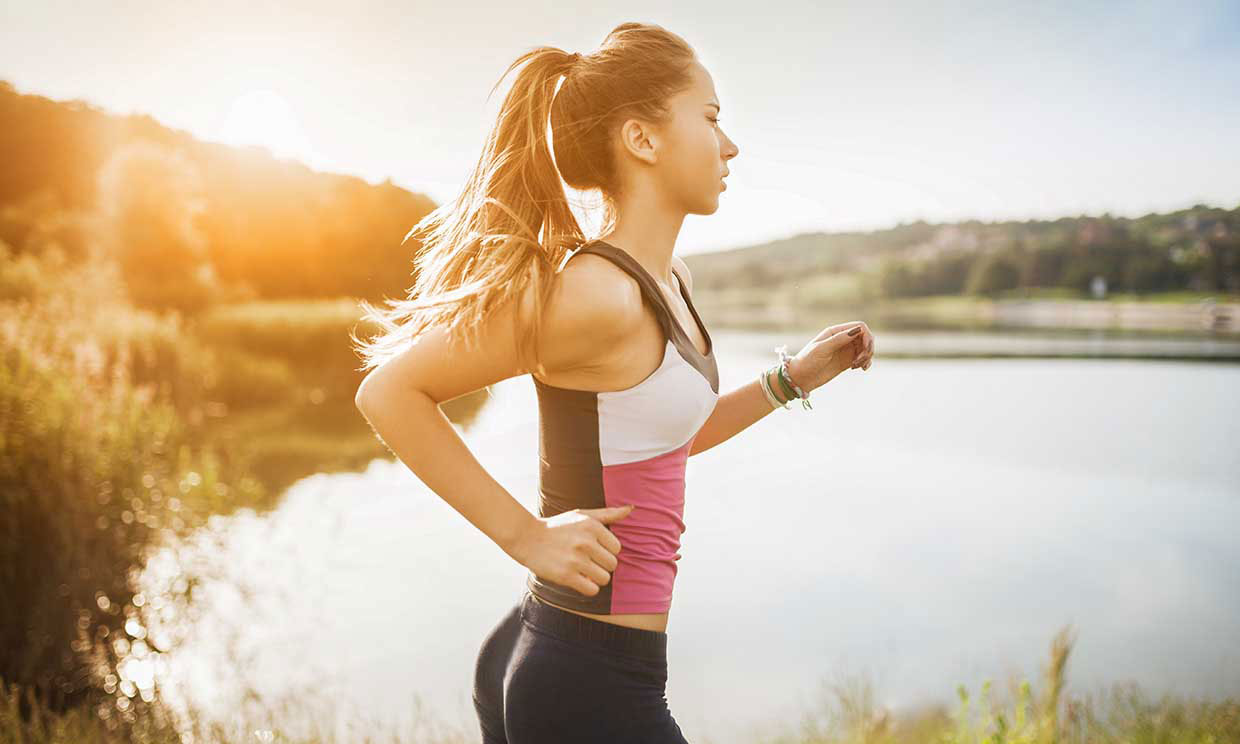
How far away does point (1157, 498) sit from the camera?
14297 millimetres

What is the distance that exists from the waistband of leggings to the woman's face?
60cm

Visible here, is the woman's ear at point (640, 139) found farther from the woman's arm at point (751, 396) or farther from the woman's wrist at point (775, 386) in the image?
the woman's wrist at point (775, 386)

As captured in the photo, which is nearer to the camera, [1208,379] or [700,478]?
[700,478]

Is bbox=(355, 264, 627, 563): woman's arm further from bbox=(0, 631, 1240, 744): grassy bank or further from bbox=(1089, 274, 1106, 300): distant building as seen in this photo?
bbox=(1089, 274, 1106, 300): distant building

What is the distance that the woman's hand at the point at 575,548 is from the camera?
44.4 inches

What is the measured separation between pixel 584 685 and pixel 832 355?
710 mm

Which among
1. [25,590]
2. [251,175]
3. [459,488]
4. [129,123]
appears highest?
[129,123]

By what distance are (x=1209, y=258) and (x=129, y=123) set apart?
38.6 m

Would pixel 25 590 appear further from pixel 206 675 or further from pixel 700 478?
pixel 700 478

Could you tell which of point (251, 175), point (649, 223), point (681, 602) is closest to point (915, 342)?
point (251, 175)

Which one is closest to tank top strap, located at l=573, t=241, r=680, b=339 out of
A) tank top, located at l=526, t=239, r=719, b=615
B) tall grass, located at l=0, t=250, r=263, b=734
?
tank top, located at l=526, t=239, r=719, b=615

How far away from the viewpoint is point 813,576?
38.0 ft

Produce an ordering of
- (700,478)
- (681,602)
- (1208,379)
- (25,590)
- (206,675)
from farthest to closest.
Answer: (1208,379) → (700,478) → (681,602) → (206,675) → (25,590)

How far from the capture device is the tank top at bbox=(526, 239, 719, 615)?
3.78 ft
